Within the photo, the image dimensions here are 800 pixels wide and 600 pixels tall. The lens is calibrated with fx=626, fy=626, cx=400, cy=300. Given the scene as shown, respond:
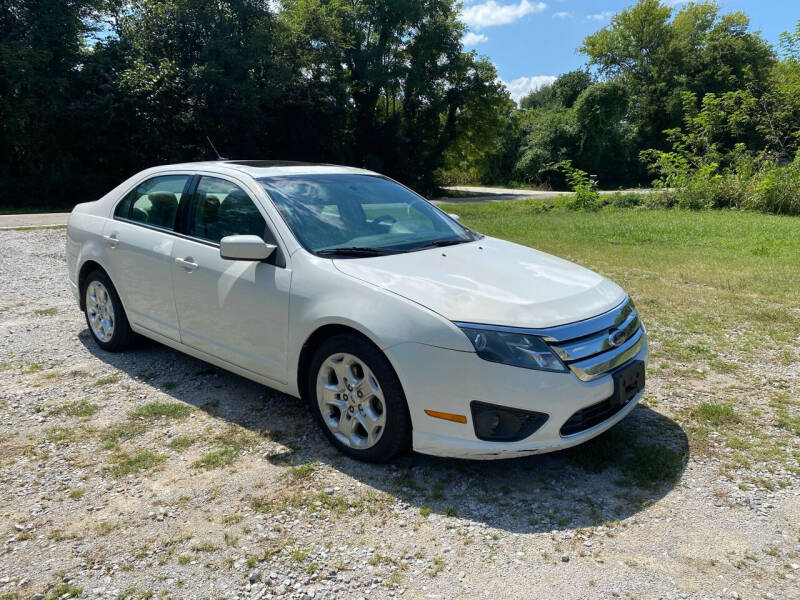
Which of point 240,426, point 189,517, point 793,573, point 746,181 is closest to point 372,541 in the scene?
point 189,517

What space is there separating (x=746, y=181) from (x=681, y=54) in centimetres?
3828

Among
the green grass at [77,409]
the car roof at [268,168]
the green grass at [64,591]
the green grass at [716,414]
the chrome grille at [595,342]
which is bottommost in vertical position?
the green grass at [64,591]

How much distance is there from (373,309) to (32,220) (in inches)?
606

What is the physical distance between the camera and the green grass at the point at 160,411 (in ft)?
13.8

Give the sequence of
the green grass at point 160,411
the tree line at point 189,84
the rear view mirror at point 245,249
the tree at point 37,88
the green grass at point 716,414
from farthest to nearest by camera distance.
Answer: the tree line at point 189,84
the tree at point 37,88
the green grass at point 160,411
the green grass at point 716,414
the rear view mirror at point 245,249

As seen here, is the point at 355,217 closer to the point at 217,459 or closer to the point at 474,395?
the point at 474,395

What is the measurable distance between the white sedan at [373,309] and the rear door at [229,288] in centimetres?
1

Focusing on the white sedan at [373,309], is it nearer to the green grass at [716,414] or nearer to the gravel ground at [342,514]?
the gravel ground at [342,514]

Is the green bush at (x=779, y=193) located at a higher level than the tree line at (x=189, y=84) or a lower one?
lower

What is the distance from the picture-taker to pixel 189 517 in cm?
306

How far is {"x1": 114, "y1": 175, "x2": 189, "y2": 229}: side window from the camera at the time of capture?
4.69m

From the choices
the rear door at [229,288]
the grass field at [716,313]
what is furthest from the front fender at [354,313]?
the grass field at [716,313]

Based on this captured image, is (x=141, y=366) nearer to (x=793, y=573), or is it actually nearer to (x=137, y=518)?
(x=137, y=518)

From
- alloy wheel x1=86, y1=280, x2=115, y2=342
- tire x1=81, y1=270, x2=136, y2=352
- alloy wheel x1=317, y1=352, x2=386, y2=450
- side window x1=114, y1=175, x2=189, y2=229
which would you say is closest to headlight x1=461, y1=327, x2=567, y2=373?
alloy wheel x1=317, y1=352, x2=386, y2=450
